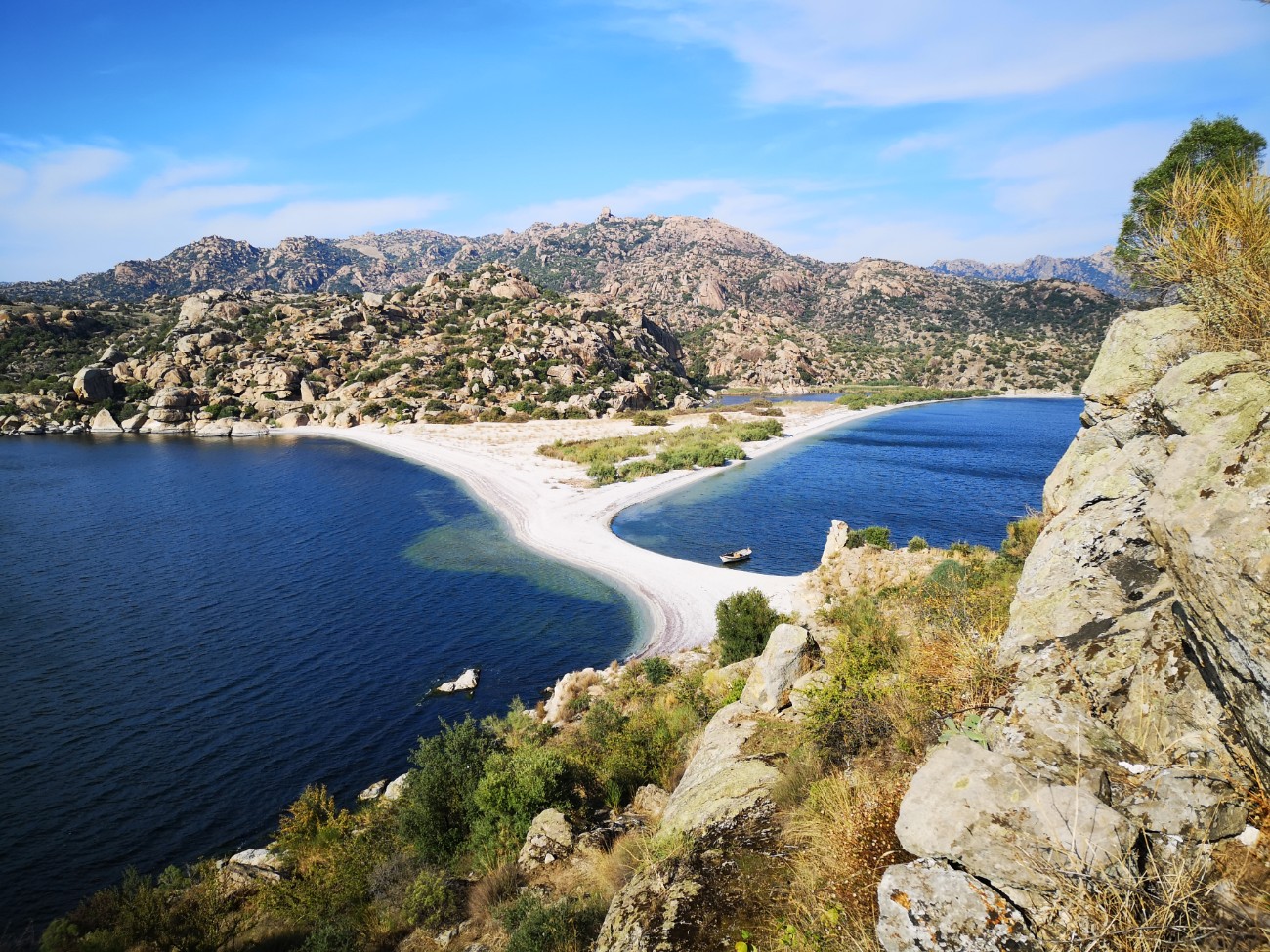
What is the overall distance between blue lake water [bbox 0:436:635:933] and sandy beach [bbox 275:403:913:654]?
6.52 ft

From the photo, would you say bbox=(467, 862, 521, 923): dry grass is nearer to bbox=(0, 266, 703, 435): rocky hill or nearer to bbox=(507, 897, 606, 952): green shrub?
bbox=(507, 897, 606, 952): green shrub

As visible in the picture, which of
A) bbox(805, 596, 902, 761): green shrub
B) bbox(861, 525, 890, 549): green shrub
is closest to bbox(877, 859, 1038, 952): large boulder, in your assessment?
bbox(805, 596, 902, 761): green shrub

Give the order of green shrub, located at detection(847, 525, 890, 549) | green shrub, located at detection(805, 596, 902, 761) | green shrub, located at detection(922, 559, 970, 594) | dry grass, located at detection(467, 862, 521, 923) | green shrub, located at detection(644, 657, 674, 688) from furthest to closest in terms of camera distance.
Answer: green shrub, located at detection(847, 525, 890, 549) < green shrub, located at detection(644, 657, 674, 688) < green shrub, located at detection(922, 559, 970, 594) < dry grass, located at detection(467, 862, 521, 923) < green shrub, located at detection(805, 596, 902, 761)

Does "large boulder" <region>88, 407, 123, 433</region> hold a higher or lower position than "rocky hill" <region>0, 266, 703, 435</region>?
lower

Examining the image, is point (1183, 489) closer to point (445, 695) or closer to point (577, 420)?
point (445, 695)

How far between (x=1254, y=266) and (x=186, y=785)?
25232mm

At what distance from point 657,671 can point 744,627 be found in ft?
11.7

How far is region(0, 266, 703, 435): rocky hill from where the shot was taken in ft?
283

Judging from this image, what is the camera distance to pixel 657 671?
20.3 metres

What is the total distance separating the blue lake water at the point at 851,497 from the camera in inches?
1499

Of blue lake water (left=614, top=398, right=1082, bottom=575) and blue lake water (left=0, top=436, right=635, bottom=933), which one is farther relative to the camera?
blue lake water (left=614, top=398, right=1082, bottom=575)

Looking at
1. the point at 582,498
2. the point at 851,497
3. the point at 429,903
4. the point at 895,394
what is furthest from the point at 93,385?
the point at 895,394

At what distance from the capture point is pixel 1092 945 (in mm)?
2881

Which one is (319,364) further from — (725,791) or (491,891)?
(725,791)
